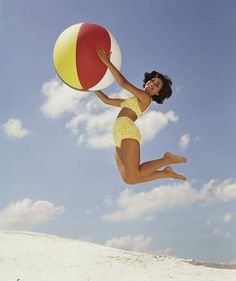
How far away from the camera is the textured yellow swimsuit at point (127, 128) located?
6692mm

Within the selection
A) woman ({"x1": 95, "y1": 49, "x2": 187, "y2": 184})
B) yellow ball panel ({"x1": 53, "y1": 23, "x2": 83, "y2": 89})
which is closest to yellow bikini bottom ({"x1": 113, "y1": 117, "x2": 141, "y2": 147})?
woman ({"x1": 95, "y1": 49, "x2": 187, "y2": 184})

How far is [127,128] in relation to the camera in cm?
671

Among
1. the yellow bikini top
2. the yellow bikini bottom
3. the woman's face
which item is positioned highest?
the woman's face

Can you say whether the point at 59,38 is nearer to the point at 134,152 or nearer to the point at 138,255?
the point at 134,152

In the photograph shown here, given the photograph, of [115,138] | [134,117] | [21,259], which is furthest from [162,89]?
[21,259]

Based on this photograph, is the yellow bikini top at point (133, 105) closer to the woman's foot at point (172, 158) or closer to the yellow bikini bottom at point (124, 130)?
the yellow bikini bottom at point (124, 130)

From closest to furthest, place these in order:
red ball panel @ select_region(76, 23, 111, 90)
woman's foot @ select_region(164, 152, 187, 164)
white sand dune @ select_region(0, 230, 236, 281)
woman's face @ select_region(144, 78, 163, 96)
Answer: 1. red ball panel @ select_region(76, 23, 111, 90)
2. woman's foot @ select_region(164, 152, 187, 164)
3. woman's face @ select_region(144, 78, 163, 96)
4. white sand dune @ select_region(0, 230, 236, 281)

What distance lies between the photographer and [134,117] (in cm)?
698

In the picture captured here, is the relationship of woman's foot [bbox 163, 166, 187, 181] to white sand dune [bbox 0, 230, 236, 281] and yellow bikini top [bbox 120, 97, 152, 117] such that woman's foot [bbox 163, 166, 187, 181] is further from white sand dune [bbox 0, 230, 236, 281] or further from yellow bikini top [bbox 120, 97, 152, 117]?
white sand dune [bbox 0, 230, 236, 281]

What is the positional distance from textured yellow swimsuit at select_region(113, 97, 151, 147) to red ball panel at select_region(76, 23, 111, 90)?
0.63 metres

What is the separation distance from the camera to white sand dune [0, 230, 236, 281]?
71.5ft

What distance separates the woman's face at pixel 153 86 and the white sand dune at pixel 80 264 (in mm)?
15634

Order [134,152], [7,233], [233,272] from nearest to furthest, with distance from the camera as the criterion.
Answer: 1. [134,152]
2. [233,272]
3. [7,233]

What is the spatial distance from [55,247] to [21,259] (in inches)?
120
